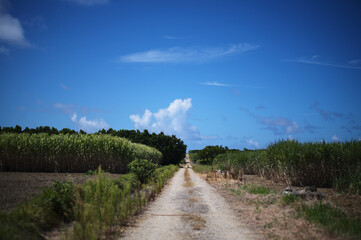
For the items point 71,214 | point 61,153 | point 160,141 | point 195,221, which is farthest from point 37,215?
point 160,141

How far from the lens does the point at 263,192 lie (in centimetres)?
1345

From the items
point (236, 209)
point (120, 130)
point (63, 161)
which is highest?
point (120, 130)

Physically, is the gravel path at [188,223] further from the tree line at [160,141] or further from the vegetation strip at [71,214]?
the tree line at [160,141]

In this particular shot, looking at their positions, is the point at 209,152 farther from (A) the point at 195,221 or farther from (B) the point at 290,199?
(A) the point at 195,221

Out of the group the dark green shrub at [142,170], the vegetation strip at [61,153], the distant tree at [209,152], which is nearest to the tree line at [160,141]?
the distant tree at [209,152]

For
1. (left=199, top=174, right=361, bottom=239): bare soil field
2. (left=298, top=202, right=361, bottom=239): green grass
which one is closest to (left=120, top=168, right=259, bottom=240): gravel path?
(left=199, top=174, right=361, bottom=239): bare soil field

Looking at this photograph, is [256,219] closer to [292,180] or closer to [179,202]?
[179,202]

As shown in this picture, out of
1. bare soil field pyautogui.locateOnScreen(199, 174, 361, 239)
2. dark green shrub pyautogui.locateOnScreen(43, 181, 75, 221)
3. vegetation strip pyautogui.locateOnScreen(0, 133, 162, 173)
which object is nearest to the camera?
bare soil field pyautogui.locateOnScreen(199, 174, 361, 239)

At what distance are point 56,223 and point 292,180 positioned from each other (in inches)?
614

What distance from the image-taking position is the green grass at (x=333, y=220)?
6.48 m

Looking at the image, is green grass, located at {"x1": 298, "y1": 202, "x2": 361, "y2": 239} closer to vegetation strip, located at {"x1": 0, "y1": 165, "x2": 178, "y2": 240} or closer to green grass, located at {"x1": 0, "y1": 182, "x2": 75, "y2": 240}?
vegetation strip, located at {"x1": 0, "y1": 165, "x2": 178, "y2": 240}

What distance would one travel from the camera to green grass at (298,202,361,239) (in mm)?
6480

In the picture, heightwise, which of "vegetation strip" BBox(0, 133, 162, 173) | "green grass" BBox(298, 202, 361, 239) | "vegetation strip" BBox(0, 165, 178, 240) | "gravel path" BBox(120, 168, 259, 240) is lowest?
"gravel path" BBox(120, 168, 259, 240)

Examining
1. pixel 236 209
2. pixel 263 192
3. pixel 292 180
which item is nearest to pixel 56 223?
pixel 236 209
